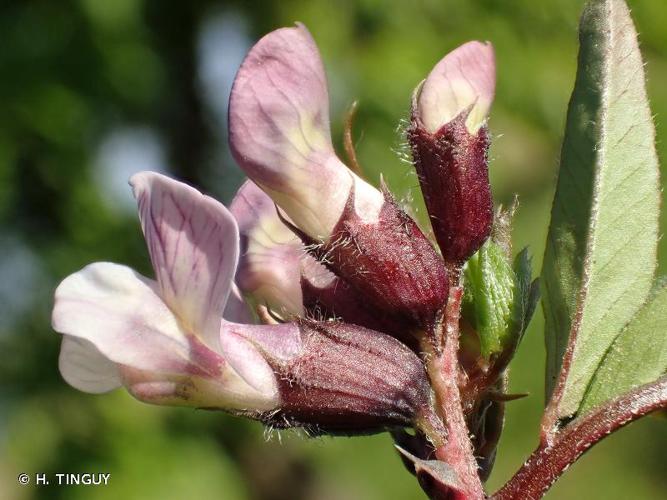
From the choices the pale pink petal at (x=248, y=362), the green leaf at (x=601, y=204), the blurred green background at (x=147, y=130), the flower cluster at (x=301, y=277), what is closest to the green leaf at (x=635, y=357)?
the green leaf at (x=601, y=204)

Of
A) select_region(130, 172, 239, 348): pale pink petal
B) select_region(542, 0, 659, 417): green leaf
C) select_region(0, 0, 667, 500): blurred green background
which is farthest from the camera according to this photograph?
select_region(0, 0, 667, 500): blurred green background

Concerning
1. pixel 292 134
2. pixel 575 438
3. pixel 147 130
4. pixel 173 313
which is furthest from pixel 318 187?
pixel 147 130

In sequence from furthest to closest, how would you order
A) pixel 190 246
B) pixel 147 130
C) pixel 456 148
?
pixel 147 130 < pixel 456 148 < pixel 190 246

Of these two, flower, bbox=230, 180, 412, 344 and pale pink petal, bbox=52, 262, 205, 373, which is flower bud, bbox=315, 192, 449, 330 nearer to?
flower, bbox=230, 180, 412, 344

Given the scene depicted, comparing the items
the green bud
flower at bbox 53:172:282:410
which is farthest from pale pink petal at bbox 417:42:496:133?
flower at bbox 53:172:282:410

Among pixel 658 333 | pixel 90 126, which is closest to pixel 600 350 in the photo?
pixel 658 333

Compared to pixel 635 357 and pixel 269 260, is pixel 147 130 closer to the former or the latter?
pixel 269 260
